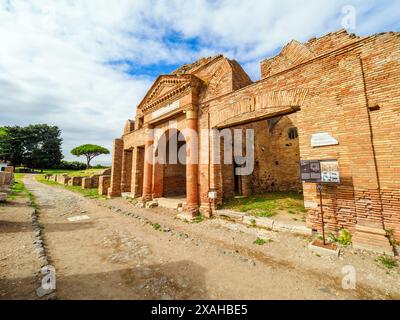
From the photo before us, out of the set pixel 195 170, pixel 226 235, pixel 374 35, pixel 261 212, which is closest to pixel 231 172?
pixel 195 170

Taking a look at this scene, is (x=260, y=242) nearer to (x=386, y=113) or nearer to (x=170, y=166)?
(x=386, y=113)

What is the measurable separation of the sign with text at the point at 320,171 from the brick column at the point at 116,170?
12881 mm

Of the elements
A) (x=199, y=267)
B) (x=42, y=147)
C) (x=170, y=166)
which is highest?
(x=42, y=147)

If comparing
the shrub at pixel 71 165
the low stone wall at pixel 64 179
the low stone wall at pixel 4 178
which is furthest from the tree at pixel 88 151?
the low stone wall at pixel 4 178

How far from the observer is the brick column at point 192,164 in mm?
7808

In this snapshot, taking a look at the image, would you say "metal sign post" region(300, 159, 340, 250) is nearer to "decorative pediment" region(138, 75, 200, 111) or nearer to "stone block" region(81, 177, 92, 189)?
"decorative pediment" region(138, 75, 200, 111)

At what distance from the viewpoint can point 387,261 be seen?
354cm

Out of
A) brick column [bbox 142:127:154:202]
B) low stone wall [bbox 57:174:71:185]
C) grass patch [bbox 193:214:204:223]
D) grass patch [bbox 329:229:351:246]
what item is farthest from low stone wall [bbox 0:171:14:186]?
grass patch [bbox 329:229:351:246]

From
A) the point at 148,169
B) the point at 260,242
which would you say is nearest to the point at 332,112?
the point at 260,242

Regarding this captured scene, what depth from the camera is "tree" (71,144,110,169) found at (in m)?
51.4

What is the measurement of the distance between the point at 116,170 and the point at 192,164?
8603mm

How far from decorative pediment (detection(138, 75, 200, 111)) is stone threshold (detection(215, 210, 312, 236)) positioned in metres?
6.09

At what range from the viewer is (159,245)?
4.94 m

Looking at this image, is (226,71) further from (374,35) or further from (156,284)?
(156,284)
